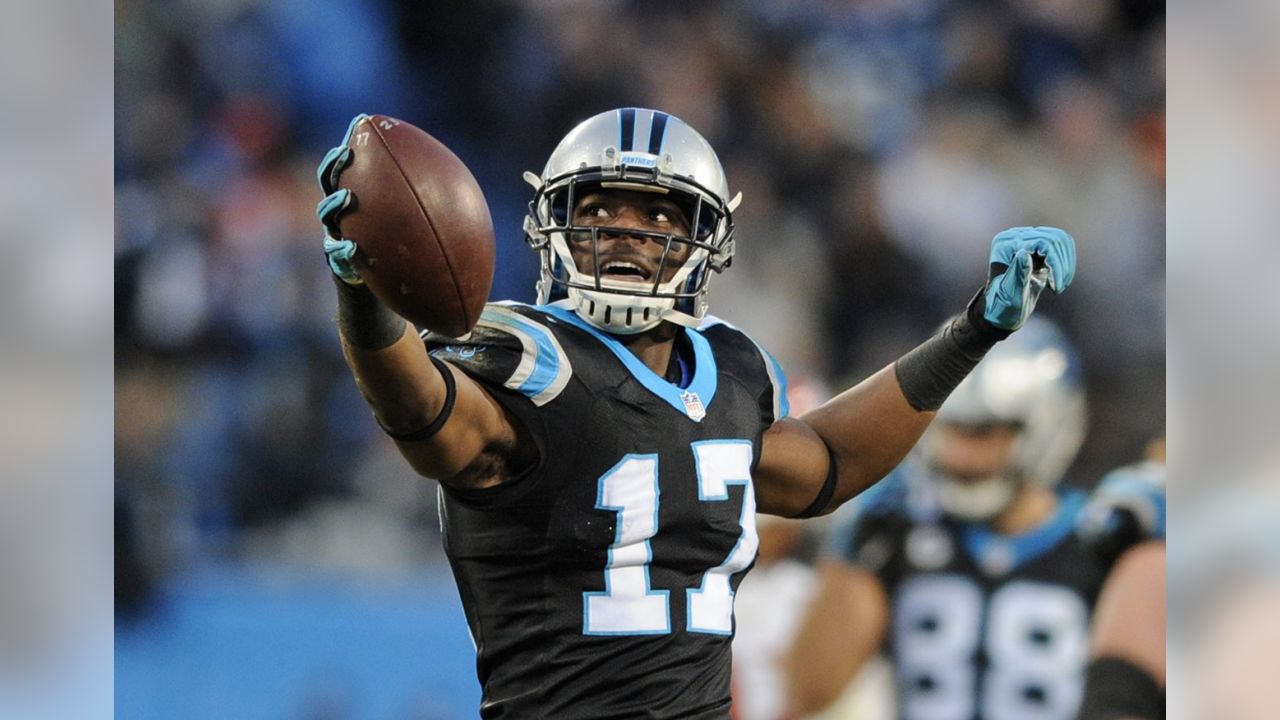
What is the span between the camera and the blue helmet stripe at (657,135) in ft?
6.59

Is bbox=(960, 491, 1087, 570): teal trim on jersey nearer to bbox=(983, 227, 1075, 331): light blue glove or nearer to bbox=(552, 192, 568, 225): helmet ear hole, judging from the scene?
bbox=(983, 227, 1075, 331): light blue glove

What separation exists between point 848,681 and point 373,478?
1340 millimetres

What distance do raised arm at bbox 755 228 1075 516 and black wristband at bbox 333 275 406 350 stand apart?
794 millimetres

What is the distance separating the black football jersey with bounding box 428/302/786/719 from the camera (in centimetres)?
180

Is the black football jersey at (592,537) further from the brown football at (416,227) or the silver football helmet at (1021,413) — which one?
the silver football helmet at (1021,413)

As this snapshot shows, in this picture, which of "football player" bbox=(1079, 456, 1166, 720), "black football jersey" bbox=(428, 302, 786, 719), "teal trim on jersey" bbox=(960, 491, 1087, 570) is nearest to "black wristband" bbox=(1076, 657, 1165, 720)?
"football player" bbox=(1079, 456, 1166, 720)

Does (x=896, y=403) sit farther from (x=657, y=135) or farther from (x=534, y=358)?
(x=534, y=358)

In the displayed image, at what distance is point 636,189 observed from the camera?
201cm

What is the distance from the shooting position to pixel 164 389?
3340mm

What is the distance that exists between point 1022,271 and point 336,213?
1.15m

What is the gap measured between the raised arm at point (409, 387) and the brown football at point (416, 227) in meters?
0.02
